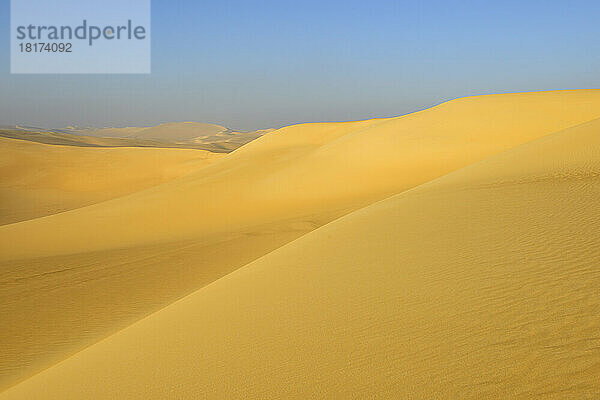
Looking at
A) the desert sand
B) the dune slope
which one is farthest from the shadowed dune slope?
the desert sand

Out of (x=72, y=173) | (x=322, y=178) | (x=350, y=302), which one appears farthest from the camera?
(x=72, y=173)

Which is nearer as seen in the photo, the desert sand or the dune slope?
the desert sand

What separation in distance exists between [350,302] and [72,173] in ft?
137

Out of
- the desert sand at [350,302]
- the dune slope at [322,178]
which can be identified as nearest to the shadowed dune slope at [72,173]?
the dune slope at [322,178]

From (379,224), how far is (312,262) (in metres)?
1.44

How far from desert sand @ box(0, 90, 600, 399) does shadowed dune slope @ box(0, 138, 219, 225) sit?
66.0 ft

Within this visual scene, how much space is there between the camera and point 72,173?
132 feet

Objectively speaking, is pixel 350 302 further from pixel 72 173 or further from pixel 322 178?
pixel 72 173

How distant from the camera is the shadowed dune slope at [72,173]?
30.9m

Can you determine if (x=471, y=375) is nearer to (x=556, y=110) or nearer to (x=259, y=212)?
(x=259, y=212)

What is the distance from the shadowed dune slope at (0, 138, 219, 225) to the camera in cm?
3086

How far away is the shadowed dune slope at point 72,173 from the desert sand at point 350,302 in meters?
20.1

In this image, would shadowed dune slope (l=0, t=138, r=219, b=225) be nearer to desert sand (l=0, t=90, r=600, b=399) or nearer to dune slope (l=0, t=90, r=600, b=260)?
dune slope (l=0, t=90, r=600, b=260)

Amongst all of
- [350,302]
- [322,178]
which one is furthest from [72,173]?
[350,302]
